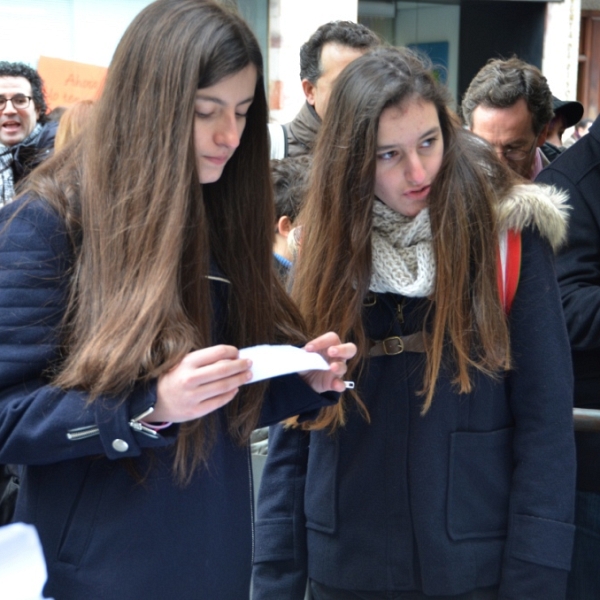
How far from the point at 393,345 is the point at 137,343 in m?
0.74

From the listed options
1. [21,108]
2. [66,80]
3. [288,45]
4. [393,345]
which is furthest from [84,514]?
[288,45]

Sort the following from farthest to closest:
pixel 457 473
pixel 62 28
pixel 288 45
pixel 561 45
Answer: pixel 561 45
pixel 288 45
pixel 62 28
pixel 457 473

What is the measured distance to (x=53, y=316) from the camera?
1.53 metres

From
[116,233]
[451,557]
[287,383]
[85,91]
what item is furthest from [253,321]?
[85,91]

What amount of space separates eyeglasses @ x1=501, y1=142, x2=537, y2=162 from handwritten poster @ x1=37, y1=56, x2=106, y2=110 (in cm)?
318

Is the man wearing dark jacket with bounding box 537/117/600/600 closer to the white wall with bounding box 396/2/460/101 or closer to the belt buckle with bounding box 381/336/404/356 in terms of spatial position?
the belt buckle with bounding box 381/336/404/356

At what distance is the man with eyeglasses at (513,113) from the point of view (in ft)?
11.7

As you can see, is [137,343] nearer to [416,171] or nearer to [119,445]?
[119,445]

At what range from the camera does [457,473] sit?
200 cm

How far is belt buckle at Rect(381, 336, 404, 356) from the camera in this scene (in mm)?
2049

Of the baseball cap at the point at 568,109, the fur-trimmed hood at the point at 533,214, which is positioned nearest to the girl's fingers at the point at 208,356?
the fur-trimmed hood at the point at 533,214

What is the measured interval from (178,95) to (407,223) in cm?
73

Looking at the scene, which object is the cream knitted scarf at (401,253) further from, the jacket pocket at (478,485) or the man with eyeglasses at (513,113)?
the man with eyeglasses at (513,113)

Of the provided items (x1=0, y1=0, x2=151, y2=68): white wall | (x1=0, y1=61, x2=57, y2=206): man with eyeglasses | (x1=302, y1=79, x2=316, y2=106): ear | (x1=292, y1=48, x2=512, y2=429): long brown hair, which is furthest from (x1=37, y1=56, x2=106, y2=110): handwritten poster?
(x1=292, y1=48, x2=512, y2=429): long brown hair
